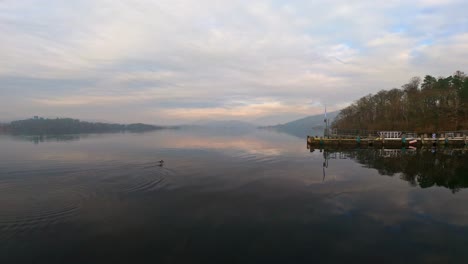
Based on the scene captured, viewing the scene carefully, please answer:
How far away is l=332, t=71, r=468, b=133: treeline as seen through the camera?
8756 cm

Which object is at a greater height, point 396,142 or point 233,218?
point 396,142

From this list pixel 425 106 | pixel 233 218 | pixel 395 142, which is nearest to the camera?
pixel 233 218

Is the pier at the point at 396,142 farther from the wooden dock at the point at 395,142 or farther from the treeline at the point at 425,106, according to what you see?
the treeline at the point at 425,106

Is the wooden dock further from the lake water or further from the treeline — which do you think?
the lake water

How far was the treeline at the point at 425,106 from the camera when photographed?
8756cm

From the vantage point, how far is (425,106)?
91.7 meters

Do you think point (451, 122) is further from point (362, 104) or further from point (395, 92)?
point (362, 104)

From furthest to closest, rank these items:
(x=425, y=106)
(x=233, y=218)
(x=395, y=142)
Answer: (x=425, y=106) < (x=395, y=142) < (x=233, y=218)

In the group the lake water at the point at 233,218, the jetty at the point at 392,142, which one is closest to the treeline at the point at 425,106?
the jetty at the point at 392,142

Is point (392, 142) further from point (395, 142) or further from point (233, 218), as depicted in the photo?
point (233, 218)

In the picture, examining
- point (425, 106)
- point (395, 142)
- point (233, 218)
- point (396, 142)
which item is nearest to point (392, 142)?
point (395, 142)

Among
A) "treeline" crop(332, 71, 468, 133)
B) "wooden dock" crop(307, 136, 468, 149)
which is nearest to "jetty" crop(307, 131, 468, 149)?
"wooden dock" crop(307, 136, 468, 149)

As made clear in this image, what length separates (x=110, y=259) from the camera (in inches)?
533

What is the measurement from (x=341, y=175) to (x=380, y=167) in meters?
11.2
